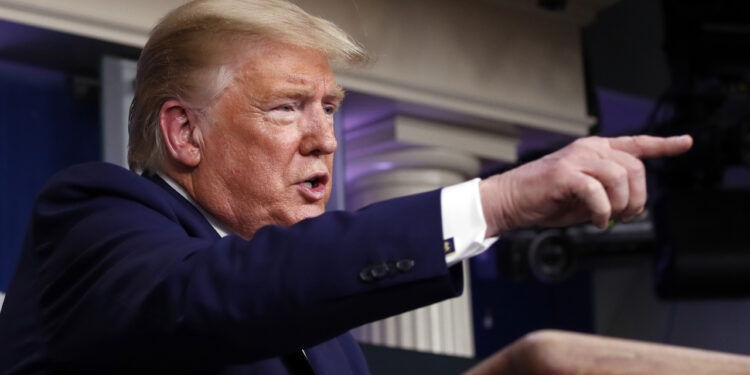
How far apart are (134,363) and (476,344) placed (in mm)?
4791

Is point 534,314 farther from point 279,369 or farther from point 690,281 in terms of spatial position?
point 279,369

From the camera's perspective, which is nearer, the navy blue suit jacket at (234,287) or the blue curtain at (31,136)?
the navy blue suit jacket at (234,287)

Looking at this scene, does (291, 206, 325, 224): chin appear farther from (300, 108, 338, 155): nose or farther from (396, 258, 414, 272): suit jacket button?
(396, 258, 414, 272): suit jacket button

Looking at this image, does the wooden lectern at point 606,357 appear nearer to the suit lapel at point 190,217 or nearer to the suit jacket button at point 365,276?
the suit jacket button at point 365,276

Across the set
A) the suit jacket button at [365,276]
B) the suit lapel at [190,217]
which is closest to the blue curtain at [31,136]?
the suit lapel at [190,217]

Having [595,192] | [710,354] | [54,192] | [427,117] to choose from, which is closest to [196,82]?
A: [54,192]

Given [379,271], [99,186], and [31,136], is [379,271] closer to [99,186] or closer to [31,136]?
[99,186]

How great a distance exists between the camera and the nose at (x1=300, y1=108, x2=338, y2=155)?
1.08m

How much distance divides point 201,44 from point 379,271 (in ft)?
1.56

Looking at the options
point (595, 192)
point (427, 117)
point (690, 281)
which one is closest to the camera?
point (595, 192)

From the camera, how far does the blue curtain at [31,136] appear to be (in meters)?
2.12

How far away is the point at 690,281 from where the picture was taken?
373 centimetres

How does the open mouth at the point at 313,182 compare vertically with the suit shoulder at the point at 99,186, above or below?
below

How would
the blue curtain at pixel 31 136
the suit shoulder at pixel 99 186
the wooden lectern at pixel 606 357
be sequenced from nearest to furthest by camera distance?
1. the wooden lectern at pixel 606 357
2. the suit shoulder at pixel 99 186
3. the blue curtain at pixel 31 136
